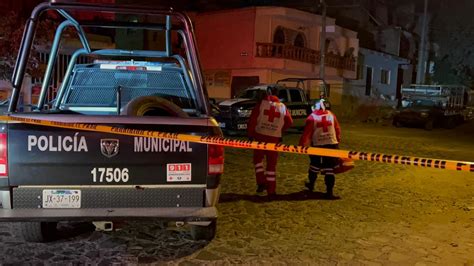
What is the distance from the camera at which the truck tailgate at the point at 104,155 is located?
14.0 feet

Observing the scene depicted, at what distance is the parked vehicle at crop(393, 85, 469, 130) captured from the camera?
949 inches

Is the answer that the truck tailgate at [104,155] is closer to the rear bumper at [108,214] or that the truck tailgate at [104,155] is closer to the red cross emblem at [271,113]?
the rear bumper at [108,214]

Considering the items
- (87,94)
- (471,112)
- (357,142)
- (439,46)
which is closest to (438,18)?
(439,46)

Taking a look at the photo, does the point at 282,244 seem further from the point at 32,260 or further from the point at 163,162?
the point at 32,260

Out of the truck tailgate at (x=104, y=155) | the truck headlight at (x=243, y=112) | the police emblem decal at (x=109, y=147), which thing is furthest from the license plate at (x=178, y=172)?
the truck headlight at (x=243, y=112)

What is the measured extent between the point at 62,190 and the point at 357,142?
520 inches

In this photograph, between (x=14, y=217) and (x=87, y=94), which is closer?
(x=14, y=217)

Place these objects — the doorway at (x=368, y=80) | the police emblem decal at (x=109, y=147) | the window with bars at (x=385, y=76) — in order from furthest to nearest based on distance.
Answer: the window with bars at (x=385, y=76) < the doorway at (x=368, y=80) < the police emblem decal at (x=109, y=147)

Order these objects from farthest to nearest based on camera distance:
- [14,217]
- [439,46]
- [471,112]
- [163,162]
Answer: [439,46] → [471,112] → [163,162] → [14,217]

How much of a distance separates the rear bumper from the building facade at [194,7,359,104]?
24301mm

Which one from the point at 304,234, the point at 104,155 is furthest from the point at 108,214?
the point at 304,234

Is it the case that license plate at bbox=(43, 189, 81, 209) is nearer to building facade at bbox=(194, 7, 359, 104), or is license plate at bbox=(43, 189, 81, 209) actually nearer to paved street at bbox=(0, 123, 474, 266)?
paved street at bbox=(0, 123, 474, 266)

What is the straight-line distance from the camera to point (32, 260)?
4738 millimetres

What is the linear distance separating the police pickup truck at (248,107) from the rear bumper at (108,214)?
33.1 feet
